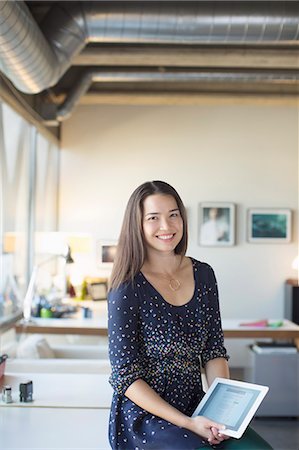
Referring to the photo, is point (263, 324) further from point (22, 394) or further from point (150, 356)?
point (150, 356)

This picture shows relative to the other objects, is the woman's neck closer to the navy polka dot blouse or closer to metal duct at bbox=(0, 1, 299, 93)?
the navy polka dot blouse

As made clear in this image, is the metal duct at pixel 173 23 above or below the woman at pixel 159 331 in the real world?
above

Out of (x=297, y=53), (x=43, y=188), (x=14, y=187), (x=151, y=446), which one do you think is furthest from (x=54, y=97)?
(x=151, y=446)

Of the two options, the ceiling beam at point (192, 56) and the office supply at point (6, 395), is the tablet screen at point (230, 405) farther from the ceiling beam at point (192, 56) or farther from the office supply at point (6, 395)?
the ceiling beam at point (192, 56)

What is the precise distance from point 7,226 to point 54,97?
1722mm

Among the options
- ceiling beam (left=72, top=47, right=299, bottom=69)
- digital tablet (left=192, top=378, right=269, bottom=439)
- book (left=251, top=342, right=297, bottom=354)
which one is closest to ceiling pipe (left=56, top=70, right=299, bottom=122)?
ceiling beam (left=72, top=47, right=299, bottom=69)

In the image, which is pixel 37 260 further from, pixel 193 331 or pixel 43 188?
pixel 193 331

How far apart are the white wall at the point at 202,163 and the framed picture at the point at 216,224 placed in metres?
0.07

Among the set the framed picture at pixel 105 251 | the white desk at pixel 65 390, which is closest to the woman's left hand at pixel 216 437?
the white desk at pixel 65 390

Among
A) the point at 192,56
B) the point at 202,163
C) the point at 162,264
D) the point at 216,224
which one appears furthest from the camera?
the point at 216,224

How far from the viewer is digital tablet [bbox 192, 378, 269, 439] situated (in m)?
1.71

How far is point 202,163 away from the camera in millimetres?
5781

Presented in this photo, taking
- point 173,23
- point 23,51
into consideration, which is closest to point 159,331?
point 23,51

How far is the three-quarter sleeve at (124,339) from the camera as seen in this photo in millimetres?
1796
